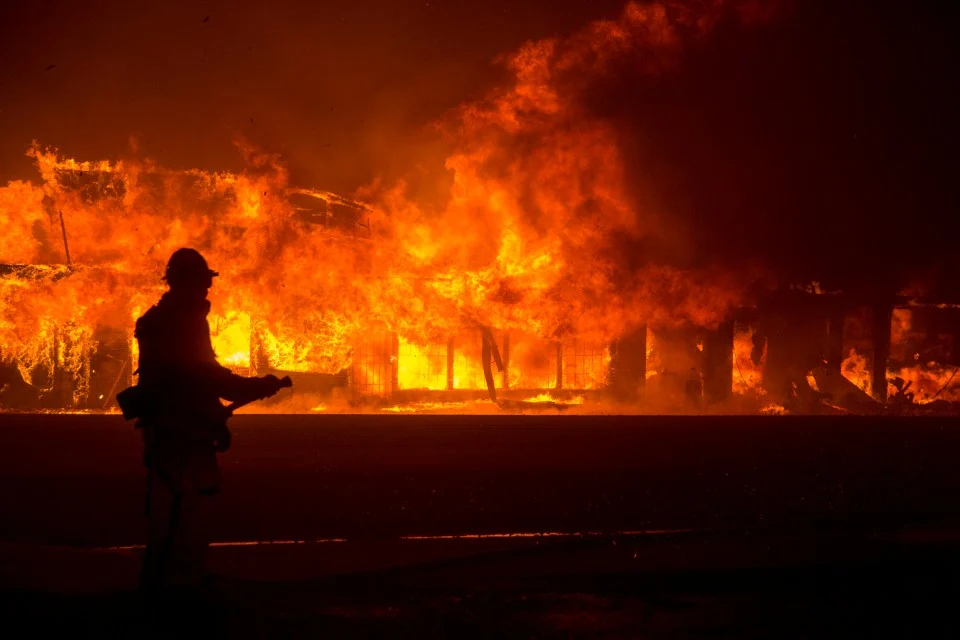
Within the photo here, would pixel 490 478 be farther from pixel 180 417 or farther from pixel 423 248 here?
pixel 423 248

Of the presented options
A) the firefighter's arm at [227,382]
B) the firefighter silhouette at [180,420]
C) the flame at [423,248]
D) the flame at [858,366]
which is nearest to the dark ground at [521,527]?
the firefighter silhouette at [180,420]

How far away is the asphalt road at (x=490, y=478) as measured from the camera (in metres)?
7.69

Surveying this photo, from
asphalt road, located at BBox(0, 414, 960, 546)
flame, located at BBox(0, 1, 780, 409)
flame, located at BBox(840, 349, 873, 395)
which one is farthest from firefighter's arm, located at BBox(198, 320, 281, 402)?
flame, located at BBox(840, 349, 873, 395)

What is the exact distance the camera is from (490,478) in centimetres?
941

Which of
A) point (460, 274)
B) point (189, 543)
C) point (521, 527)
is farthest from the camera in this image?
point (460, 274)

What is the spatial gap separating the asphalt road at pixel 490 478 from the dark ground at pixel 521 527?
0.04m

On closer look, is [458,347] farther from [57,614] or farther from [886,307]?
[57,614]

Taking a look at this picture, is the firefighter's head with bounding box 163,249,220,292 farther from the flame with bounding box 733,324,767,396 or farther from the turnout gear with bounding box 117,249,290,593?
the flame with bounding box 733,324,767,396

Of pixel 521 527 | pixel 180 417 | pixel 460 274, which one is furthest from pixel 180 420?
pixel 460 274

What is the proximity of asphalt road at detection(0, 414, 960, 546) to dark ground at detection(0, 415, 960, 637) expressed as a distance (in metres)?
0.04

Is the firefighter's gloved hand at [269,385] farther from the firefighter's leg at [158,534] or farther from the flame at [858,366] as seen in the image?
the flame at [858,366]

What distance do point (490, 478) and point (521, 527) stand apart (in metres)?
1.82

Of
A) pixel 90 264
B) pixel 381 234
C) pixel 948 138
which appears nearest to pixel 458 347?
pixel 381 234

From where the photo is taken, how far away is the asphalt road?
7691 millimetres
